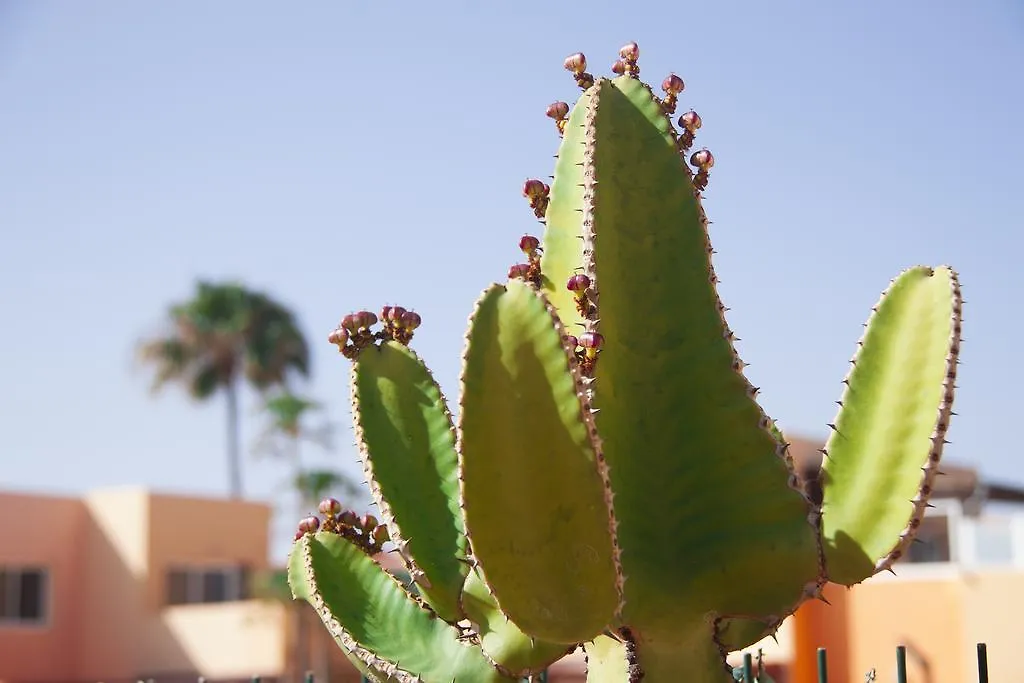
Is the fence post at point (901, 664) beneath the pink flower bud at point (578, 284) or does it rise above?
beneath

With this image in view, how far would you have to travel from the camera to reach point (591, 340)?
299cm

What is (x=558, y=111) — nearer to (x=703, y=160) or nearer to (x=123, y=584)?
(x=703, y=160)

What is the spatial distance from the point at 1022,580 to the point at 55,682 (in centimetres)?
2029

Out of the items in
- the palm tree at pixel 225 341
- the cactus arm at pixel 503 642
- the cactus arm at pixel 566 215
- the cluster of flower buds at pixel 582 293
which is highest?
the palm tree at pixel 225 341

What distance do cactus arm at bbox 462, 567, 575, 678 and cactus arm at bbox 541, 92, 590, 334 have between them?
0.72m

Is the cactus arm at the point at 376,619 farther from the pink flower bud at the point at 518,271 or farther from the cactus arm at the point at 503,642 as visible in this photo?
the pink flower bud at the point at 518,271

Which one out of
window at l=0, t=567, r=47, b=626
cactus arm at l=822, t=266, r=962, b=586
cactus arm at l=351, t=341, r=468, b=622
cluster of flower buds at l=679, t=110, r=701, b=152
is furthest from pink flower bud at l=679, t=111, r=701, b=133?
window at l=0, t=567, r=47, b=626

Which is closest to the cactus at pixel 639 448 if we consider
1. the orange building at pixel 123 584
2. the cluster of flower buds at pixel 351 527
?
the cluster of flower buds at pixel 351 527

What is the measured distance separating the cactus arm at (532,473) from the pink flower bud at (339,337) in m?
0.99

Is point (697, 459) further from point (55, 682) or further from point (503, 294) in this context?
point (55, 682)

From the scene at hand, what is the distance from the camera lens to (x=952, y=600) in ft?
62.2

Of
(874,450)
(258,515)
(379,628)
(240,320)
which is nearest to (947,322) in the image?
(874,450)

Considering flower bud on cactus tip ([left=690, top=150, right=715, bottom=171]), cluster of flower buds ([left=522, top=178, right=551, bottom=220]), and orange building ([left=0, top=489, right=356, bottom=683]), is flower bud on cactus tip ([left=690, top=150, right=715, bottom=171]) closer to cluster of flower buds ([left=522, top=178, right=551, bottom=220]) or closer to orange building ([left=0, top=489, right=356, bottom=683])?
cluster of flower buds ([left=522, top=178, right=551, bottom=220])

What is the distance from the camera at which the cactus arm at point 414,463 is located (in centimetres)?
357
